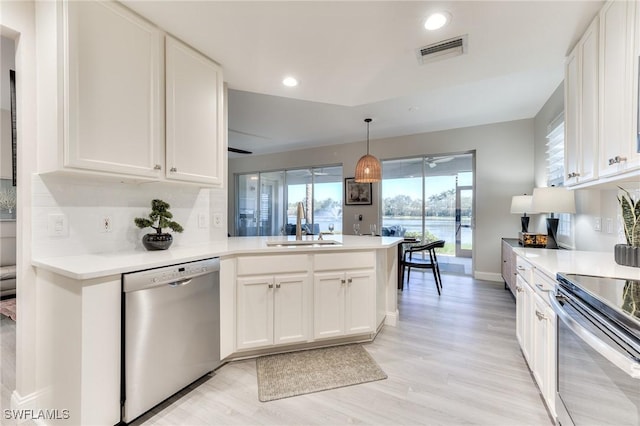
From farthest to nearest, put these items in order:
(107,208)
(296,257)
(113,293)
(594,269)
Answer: (296,257) → (107,208) → (594,269) → (113,293)

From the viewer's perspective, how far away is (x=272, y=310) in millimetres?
2174

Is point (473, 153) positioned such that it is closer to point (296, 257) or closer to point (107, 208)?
point (296, 257)

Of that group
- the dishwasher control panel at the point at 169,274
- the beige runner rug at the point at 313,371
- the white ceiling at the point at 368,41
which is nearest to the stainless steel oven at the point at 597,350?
the beige runner rug at the point at 313,371

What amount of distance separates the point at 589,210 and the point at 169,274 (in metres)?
3.54

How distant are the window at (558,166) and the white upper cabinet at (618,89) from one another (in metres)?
1.90

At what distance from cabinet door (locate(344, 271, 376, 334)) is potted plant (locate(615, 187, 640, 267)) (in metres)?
1.59

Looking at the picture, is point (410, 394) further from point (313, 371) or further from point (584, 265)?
point (584, 265)

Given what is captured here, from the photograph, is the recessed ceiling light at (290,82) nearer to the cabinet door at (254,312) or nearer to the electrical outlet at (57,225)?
the cabinet door at (254,312)

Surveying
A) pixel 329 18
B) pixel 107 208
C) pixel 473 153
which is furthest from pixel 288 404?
pixel 473 153

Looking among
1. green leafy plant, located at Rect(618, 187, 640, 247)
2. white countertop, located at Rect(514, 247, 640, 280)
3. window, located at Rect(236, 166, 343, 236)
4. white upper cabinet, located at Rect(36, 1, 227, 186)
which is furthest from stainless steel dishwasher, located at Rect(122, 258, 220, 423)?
window, located at Rect(236, 166, 343, 236)

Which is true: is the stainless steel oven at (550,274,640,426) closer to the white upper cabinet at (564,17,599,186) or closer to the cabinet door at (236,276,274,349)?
the white upper cabinet at (564,17,599,186)

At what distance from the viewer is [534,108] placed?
4.04 metres

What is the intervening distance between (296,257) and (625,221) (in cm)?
212

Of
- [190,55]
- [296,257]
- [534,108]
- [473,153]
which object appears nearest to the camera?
[190,55]
